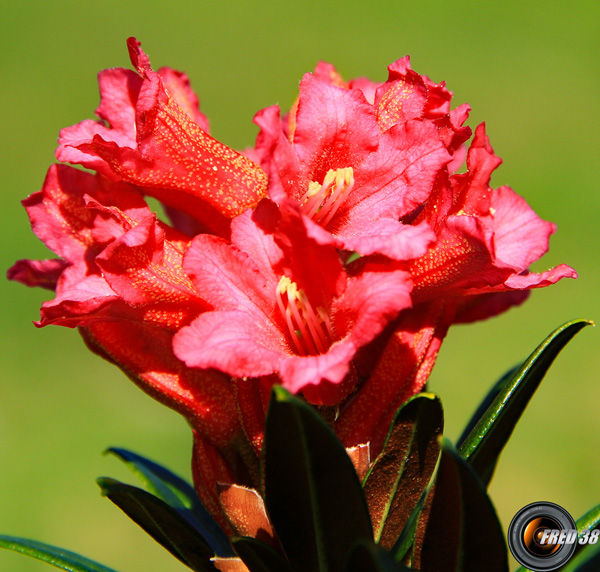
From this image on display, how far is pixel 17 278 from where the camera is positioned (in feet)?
3.81

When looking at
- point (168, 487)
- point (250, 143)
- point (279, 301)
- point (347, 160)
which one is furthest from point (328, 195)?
point (250, 143)

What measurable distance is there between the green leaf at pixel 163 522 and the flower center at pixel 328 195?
1.32 feet

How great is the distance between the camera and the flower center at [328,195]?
0.98 m

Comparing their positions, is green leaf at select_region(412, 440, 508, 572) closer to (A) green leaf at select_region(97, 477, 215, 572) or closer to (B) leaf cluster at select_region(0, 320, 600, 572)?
(B) leaf cluster at select_region(0, 320, 600, 572)

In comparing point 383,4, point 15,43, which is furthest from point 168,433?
point 383,4

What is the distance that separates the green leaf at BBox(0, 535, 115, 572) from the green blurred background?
2944 millimetres

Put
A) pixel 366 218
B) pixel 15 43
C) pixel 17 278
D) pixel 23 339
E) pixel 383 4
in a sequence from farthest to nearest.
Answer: pixel 383 4
pixel 15 43
pixel 23 339
pixel 17 278
pixel 366 218

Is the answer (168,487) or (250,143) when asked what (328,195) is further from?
(250,143)

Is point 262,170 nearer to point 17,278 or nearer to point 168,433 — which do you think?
point 17,278

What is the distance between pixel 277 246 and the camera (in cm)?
93

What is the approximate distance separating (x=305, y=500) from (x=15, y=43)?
24.6ft

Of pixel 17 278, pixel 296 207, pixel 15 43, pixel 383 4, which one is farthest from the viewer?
pixel 383 4

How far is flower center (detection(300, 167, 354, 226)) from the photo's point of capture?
3.22 ft

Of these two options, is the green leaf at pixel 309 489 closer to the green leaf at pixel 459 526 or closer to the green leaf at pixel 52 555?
the green leaf at pixel 459 526
